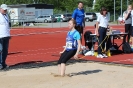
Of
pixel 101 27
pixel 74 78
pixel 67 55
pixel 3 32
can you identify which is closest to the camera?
pixel 74 78

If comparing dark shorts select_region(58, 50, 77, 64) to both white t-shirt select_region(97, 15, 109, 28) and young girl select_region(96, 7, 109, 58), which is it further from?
white t-shirt select_region(97, 15, 109, 28)

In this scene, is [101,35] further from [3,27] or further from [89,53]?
[3,27]

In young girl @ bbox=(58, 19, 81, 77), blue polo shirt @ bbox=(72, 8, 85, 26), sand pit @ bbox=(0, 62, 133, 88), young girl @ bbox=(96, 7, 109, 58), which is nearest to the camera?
sand pit @ bbox=(0, 62, 133, 88)

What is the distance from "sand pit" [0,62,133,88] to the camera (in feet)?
28.7

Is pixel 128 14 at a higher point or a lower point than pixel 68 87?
higher

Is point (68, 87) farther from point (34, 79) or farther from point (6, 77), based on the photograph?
point (6, 77)

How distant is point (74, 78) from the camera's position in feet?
31.6

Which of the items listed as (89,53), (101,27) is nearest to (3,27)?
(101,27)

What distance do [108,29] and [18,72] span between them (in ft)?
17.7

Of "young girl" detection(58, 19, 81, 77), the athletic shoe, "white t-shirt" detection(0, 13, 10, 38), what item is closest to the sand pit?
"young girl" detection(58, 19, 81, 77)

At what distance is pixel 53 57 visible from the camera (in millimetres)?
14039

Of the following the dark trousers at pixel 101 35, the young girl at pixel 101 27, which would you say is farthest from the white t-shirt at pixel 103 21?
the dark trousers at pixel 101 35

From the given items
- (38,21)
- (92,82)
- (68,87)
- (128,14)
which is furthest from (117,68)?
(38,21)

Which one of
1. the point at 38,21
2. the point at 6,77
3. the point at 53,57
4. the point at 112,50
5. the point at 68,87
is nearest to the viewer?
the point at 68,87
